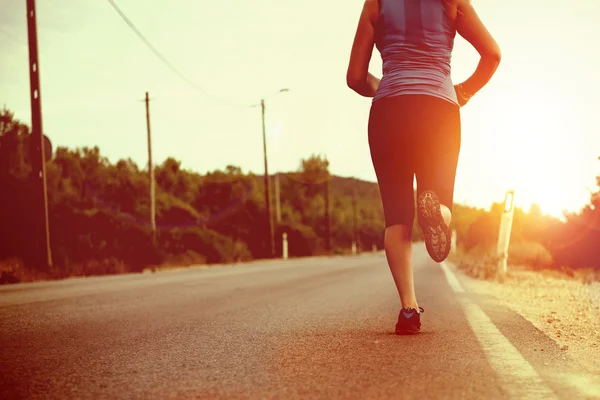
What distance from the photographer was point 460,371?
318cm

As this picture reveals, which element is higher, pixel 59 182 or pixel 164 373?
pixel 59 182

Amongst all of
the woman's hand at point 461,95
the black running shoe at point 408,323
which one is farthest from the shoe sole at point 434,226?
the woman's hand at point 461,95

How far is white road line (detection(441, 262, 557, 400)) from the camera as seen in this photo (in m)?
2.78

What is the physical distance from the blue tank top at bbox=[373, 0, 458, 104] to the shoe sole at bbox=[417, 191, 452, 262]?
2.28ft

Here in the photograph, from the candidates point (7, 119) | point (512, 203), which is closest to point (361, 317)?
point (512, 203)

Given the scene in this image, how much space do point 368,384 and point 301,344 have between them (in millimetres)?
1264

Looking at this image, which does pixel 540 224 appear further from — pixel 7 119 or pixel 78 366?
pixel 7 119

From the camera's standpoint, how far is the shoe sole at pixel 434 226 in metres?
4.09

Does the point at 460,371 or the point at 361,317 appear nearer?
the point at 460,371

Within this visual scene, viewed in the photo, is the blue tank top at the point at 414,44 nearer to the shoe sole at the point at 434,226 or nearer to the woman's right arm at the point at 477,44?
the woman's right arm at the point at 477,44

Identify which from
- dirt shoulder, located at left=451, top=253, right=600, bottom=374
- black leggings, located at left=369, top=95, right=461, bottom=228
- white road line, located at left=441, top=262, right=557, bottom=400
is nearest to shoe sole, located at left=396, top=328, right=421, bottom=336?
white road line, located at left=441, top=262, right=557, bottom=400

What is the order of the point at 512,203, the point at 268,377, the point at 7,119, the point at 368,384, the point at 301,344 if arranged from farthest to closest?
the point at 7,119, the point at 512,203, the point at 301,344, the point at 268,377, the point at 368,384

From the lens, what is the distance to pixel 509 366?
11.0ft

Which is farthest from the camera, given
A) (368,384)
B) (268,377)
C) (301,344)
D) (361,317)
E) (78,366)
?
(361,317)
